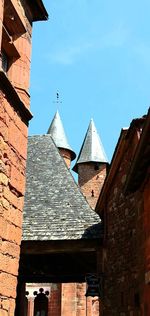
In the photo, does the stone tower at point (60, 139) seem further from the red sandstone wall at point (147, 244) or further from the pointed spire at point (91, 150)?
the red sandstone wall at point (147, 244)

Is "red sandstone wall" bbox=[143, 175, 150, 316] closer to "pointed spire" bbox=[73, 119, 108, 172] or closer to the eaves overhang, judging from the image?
the eaves overhang

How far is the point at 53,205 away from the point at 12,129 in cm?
523

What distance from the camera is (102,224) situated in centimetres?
951

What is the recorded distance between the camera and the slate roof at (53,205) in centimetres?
940

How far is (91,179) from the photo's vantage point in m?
28.2

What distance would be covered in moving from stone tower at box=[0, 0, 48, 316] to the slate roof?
4.02m

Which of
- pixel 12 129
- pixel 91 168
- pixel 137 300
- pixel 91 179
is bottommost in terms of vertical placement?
pixel 137 300

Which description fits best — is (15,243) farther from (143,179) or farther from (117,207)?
(117,207)

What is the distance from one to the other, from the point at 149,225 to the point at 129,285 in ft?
5.13

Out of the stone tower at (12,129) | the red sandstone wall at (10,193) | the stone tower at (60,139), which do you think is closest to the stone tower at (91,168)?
the stone tower at (60,139)

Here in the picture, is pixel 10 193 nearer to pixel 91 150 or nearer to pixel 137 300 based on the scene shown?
pixel 137 300

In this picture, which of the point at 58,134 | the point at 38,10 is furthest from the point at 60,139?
the point at 38,10

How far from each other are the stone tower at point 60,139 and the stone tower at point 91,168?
65 cm

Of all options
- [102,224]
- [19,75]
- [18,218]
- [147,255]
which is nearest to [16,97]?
[19,75]
